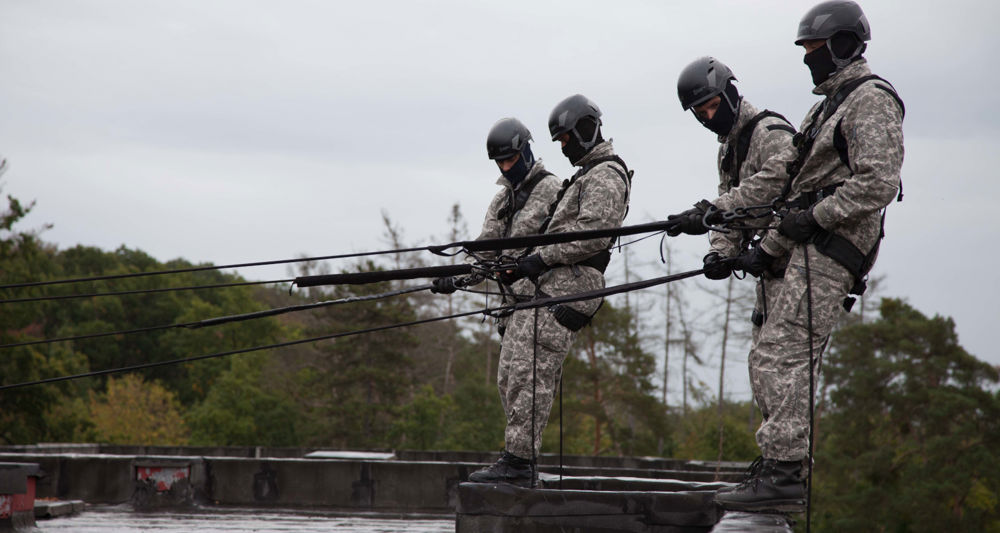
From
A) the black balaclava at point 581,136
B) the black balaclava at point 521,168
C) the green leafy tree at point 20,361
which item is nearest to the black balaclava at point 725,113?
the black balaclava at point 581,136

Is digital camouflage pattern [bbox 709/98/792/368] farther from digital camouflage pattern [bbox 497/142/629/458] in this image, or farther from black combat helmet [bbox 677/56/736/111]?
digital camouflage pattern [bbox 497/142/629/458]

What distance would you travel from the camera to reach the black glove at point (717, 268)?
5027 millimetres

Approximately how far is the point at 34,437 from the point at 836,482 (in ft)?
78.0

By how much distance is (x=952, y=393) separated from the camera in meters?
27.5

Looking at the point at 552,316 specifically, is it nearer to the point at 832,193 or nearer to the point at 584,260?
the point at 584,260

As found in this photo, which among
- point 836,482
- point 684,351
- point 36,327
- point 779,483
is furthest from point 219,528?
point 36,327

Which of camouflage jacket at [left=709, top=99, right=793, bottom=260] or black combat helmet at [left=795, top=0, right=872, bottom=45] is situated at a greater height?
black combat helmet at [left=795, top=0, right=872, bottom=45]

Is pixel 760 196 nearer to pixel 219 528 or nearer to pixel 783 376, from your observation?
pixel 783 376

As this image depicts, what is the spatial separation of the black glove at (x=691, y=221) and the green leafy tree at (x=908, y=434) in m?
23.8

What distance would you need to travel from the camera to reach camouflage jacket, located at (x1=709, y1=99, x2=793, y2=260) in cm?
505

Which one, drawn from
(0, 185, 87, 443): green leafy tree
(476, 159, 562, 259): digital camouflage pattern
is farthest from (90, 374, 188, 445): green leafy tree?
(476, 159, 562, 259): digital camouflage pattern

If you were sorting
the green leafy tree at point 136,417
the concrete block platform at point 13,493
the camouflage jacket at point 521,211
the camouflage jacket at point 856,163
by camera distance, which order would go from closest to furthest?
1. the camouflage jacket at point 856,163
2. the camouflage jacket at point 521,211
3. the concrete block platform at point 13,493
4. the green leafy tree at point 136,417

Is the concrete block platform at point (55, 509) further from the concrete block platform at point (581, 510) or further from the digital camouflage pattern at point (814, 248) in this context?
the digital camouflage pattern at point (814, 248)

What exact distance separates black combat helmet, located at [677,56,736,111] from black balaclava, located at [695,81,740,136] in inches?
0.8
